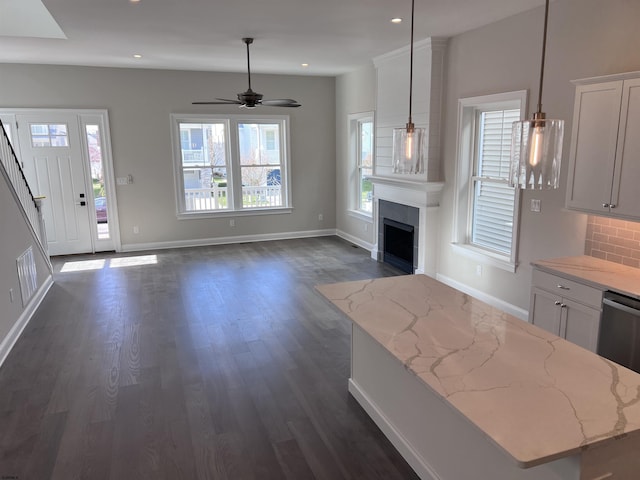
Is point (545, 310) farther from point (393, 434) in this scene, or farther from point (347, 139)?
point (347, 139)

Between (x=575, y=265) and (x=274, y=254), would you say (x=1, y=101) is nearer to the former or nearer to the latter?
(x=274, y=254)

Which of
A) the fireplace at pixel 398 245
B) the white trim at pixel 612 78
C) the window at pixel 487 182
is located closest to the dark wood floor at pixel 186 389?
the fireplace at pixel 398 245

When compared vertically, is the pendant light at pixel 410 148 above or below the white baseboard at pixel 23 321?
above

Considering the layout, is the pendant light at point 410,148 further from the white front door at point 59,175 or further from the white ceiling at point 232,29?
the white front door at point 59,175

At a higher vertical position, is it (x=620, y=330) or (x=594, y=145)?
(x=594, y=145)

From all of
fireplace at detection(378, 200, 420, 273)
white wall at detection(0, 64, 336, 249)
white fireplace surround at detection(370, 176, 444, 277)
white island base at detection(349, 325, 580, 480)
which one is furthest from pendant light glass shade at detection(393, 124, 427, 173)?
white wall at detection(0, 64, 336, 249)

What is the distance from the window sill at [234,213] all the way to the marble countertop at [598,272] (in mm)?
5751

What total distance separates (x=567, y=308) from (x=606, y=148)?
1.14 m

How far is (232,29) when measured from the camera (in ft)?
15.8

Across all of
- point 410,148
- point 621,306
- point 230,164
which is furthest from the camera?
point 230,164

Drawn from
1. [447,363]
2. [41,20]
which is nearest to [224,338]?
[447,363]

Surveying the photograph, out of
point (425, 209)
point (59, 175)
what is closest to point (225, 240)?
point (59, 175)

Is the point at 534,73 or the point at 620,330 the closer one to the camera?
the point at 620,330

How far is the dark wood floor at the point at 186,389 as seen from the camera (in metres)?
2.65
